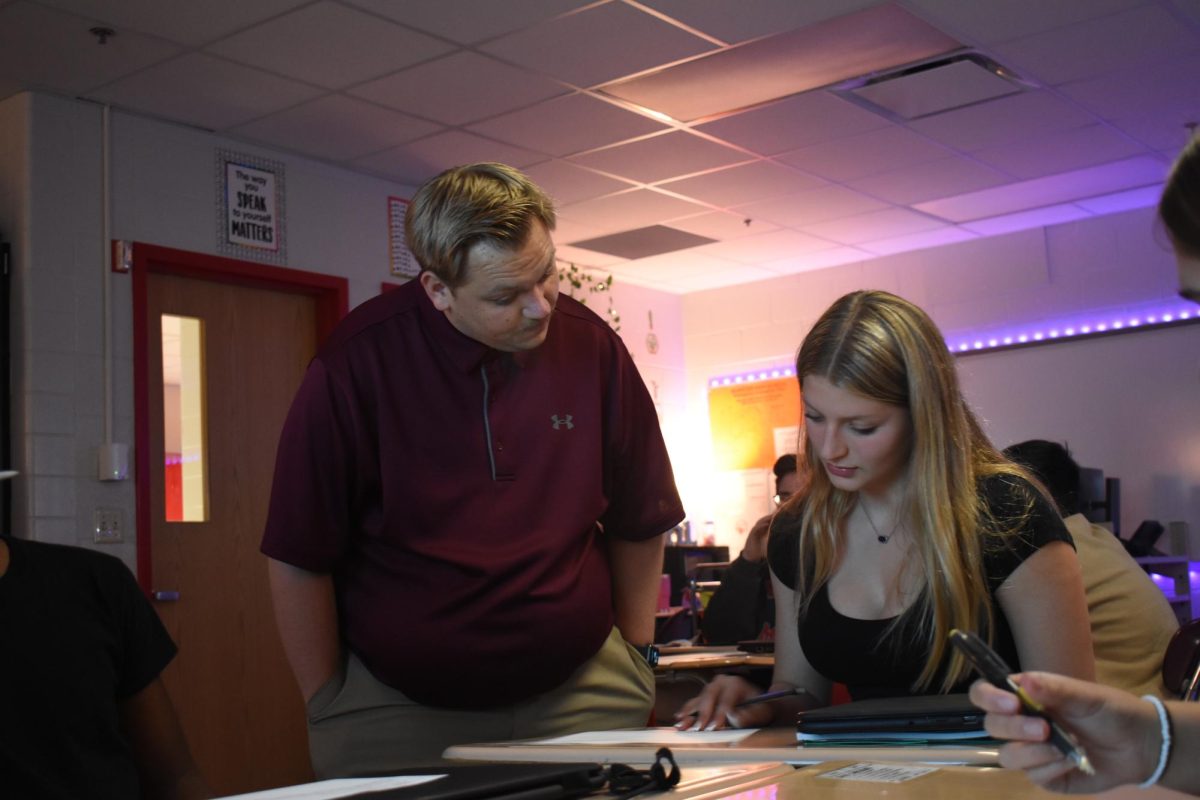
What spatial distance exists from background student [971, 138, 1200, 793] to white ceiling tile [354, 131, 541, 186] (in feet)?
15.9

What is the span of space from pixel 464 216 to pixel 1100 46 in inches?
152

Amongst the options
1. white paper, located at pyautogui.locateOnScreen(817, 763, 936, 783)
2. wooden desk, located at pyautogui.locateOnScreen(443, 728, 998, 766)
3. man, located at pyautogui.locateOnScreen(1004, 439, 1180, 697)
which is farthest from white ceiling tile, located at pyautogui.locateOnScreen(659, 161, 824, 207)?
white paper, located at pyautogui.locateOnScreen(817, 763, 936, 783)

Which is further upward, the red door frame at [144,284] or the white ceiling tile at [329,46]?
the white ceiling tile at [329,46]

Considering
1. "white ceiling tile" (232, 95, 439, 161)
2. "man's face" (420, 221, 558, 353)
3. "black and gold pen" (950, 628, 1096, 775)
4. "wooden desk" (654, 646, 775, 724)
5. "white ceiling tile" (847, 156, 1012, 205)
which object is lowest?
"wooden desk" (654, 646, 775, 724)

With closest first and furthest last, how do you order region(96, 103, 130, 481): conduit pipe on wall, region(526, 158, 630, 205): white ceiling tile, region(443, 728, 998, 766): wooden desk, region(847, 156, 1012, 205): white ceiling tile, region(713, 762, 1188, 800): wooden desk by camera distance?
region(713, 762, 1188, 800): wooden desk
region(443, 728, 998, 766): wooden desk
region(96, 103, 130, 481): conduit pipe on wall
region(526, 158, 630, 205): white ceiling tile
region(847, 156, 1012, 205): white ceiling tile

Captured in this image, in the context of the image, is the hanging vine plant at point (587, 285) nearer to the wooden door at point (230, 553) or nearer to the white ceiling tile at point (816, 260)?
the white ceiling tile at point (816, 260)

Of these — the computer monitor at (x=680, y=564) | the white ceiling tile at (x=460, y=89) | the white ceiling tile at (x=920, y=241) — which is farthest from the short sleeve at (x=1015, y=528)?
the white ceiling tile at (x=920, y=241)

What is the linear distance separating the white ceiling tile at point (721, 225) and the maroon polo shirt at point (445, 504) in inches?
201

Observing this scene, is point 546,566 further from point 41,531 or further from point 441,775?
point 41,531

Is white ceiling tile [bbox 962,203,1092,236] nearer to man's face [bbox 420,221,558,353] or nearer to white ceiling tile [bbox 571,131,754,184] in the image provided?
white ceiling tile [bbox 571,131,754,184]

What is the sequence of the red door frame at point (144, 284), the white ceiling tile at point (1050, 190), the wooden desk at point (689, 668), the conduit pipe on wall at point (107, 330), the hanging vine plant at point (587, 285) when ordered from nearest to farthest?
the wooden desk at point (689, 668), the conduit pipe on wall at point (107, 330), the red door frame at point (144, 284), the white ceiling tile at point (1050, 190), the hanging vine plant at point (587, 285)

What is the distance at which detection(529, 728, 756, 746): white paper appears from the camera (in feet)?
5.50

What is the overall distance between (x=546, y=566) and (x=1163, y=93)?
468cm

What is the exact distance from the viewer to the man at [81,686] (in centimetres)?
172
